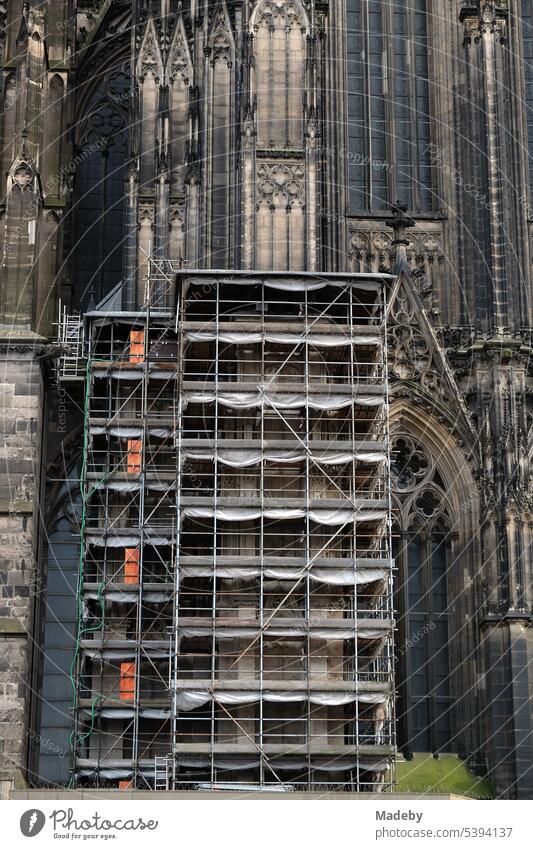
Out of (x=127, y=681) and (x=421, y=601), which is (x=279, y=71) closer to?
(x=421, y=601)

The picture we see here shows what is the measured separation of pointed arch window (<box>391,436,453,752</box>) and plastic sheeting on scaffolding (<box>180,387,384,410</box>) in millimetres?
3046

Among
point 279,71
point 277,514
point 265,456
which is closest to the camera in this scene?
point 277,514

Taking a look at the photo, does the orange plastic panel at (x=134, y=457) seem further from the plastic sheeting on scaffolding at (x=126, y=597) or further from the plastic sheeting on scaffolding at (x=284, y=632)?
the plastic sheeting on scaffolding at (x=284, y=632)

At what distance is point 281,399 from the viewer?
46844 millimetres

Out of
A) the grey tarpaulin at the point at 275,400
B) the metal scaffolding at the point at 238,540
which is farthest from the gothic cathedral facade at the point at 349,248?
the grey tarpaulin at the point at 275,400

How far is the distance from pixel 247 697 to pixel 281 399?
6.75m

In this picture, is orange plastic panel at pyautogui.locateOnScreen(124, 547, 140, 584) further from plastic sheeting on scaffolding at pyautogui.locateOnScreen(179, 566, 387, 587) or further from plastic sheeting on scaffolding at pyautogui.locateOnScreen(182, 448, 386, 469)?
plastic sheeting on scaffolding at pyautogui.locateOnScreen(182, 448, 386, 469)

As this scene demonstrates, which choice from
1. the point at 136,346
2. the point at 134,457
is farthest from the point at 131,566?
the point at 136,346

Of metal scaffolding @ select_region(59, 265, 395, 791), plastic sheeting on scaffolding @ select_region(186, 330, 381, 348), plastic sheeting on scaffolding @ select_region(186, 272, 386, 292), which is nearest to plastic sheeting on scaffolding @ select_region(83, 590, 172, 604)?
metal scaffolding @ select_region(59, 265, 395, 791)

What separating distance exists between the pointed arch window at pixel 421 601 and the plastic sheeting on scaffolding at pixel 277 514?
319 cm

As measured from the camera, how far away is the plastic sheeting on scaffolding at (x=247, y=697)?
44.2m

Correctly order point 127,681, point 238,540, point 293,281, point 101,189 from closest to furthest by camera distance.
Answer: point 238,540, point 127,681, point 293,281, point 101,189

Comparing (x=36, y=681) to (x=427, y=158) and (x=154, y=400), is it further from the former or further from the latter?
(x=427, y=158)
